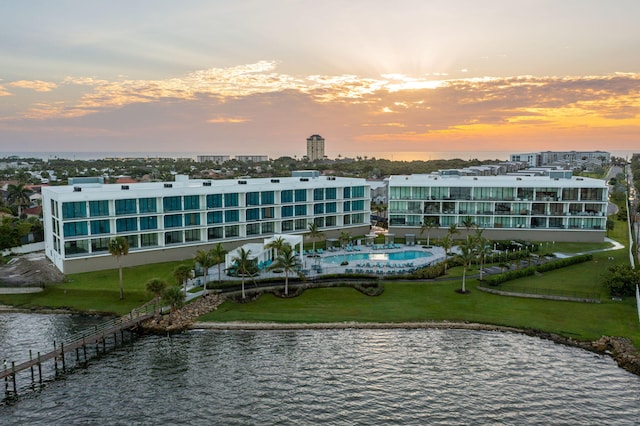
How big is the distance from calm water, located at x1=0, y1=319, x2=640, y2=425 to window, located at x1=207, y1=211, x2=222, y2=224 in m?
37.8

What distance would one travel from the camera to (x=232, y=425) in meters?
38.3

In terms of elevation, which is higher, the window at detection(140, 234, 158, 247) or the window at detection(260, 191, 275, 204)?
the window at detection(260, 191, 275, 204)

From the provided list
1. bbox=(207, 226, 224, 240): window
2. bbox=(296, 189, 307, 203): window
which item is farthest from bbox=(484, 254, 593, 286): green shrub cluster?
bbox=(207, 226, 224, 240): window

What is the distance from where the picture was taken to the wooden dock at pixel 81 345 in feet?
148

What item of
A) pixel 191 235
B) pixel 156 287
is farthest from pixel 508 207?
pixel 156 287

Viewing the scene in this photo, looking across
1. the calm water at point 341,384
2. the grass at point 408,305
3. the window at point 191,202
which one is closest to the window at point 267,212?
the window at point 191,202

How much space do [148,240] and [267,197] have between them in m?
25.5

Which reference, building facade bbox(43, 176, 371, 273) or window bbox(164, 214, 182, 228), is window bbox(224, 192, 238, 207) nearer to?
building facade bbox(43, 176, 371, 273)

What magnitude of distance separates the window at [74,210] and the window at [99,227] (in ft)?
7.15

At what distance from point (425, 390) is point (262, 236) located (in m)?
58.8

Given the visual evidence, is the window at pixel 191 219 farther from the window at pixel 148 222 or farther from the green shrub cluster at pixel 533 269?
the green shrub cluster at pixel 533 269

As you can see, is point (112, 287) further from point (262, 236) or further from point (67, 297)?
point (262, 236)

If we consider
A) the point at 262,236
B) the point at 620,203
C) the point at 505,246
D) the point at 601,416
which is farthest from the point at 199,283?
the point at 620,203

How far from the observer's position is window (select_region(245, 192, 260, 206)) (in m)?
95.3
